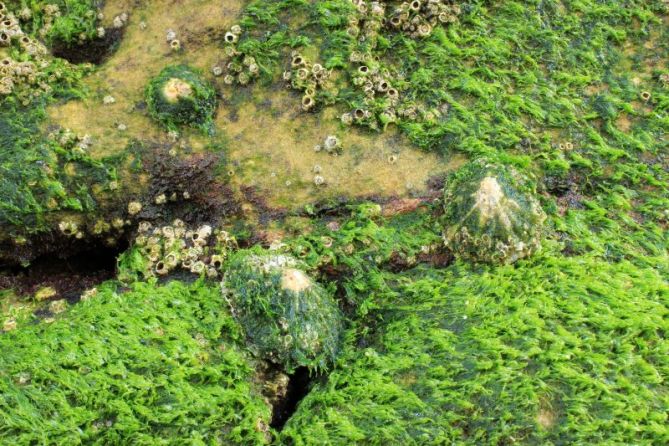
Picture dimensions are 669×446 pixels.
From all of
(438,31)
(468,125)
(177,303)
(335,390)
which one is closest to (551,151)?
(468,125)

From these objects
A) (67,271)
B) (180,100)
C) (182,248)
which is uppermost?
(180,100)

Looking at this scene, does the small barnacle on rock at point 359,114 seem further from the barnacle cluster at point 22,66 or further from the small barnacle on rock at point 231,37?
the barnacle cluster at point 22,66

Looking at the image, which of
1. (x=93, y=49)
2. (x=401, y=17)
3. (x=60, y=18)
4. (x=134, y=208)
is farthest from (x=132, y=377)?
(x=401, y=17)

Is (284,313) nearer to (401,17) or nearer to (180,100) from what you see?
(180,100)

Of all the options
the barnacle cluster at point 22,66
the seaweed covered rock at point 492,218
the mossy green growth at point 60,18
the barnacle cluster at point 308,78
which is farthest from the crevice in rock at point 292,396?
the mossy green growth at point 60,18

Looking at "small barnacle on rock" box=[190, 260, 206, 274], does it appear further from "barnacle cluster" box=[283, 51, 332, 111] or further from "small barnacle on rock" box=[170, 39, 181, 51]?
"small barnacle on rock" box=[170, 39, 181, 51]

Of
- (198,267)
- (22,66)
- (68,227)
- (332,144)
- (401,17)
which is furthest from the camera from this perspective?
(401,17)
